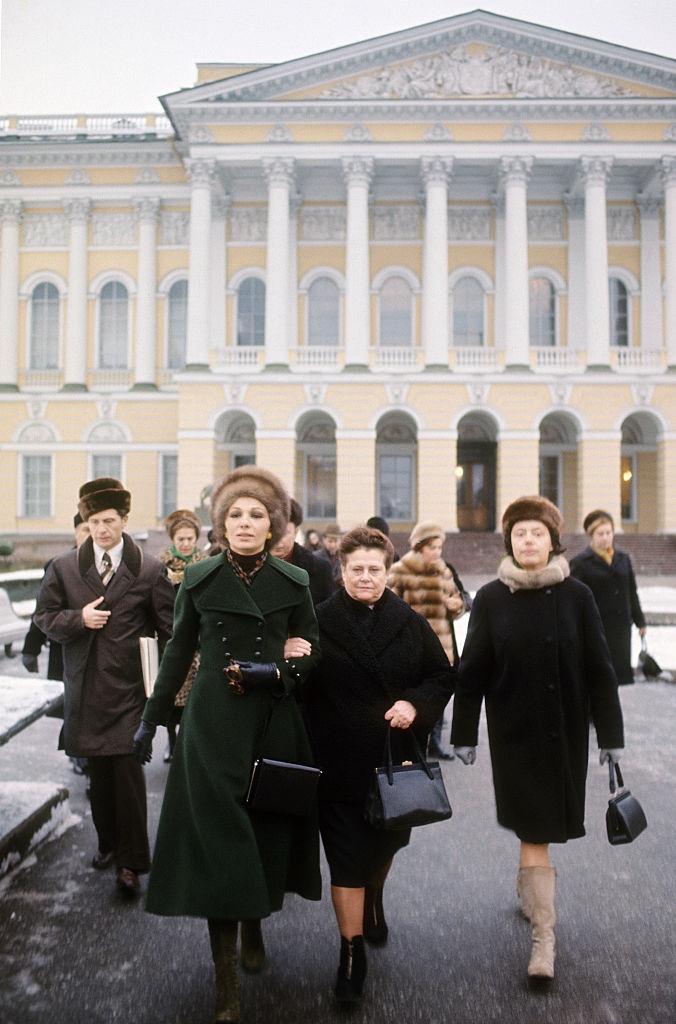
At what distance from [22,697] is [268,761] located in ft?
6.36

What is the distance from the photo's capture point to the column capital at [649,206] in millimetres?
28984

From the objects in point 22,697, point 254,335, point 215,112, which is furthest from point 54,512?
point 22,697

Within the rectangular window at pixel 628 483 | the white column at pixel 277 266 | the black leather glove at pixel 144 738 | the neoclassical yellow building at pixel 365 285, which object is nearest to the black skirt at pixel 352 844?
the black leather glove at pixel 144 738

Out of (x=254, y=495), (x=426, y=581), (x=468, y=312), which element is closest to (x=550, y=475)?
(x=468, y=312)

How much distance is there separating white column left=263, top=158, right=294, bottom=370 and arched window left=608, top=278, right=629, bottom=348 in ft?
40.3

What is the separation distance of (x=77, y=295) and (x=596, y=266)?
19.1 m

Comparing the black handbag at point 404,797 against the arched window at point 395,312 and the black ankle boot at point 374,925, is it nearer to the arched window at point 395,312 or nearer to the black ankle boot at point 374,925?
the black ankle boot at point 374,925

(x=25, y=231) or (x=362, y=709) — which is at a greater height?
(x=25, y=231)

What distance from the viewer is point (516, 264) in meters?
26.7

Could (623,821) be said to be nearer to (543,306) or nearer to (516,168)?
(516,168)

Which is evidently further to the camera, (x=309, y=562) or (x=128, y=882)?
(x=309, y=562)

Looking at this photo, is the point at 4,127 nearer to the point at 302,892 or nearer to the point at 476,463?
the point at 476,463

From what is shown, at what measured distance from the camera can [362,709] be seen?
3172mm

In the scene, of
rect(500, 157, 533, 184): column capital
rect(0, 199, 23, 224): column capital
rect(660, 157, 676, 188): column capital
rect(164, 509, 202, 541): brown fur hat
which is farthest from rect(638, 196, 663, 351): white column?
rect(164, 509, 202, 541): brown fur hat
